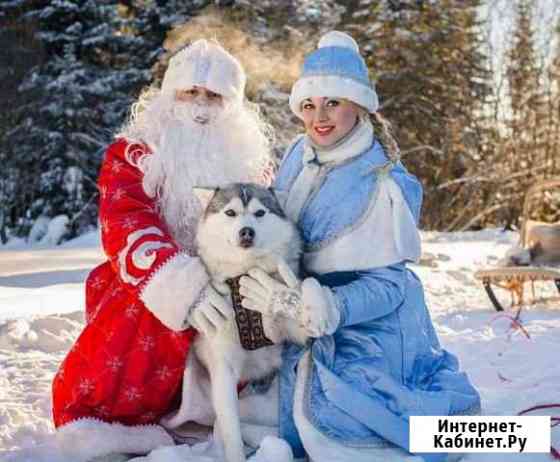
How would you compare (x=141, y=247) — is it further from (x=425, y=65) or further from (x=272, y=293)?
(x=425, y=65)

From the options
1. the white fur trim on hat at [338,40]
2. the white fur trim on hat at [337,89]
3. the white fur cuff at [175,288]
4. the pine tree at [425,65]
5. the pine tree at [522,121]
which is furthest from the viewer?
the pine tree at [425,65]

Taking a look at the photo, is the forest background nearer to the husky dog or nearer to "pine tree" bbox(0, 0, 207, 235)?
"pine tree" bbox(0, 0, 207, 235)

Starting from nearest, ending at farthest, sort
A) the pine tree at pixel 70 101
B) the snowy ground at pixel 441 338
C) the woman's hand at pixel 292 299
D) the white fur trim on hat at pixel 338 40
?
the woman's hand at pixel 292 299, the white fur trim on hat at pixel 338 40, the snowy ground at pixel 441 338, the pine tree at pixel 70 101

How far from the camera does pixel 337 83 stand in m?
2.52

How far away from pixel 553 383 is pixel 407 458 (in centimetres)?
140

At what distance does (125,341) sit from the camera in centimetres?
264

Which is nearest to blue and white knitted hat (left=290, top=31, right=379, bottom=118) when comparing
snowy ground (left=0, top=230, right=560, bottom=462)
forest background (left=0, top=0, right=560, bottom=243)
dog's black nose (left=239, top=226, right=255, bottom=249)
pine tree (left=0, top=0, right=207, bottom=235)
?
dog's black nose (left=239, top=226, right=255, bottom=249)

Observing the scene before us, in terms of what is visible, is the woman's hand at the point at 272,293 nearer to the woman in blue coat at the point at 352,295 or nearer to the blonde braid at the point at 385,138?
the woman in blue coat at the point at 352,295

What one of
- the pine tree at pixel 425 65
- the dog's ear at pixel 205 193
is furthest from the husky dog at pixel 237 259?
the pine tree at pixel 425 65

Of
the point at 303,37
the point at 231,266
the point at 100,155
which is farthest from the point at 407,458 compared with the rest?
the point at 100,155

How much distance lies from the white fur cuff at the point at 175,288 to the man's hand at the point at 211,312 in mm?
26

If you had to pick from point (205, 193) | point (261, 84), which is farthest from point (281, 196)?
point (261, 84)

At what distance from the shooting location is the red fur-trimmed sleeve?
2.39 meters

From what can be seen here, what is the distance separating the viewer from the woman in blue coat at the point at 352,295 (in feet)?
7.68
